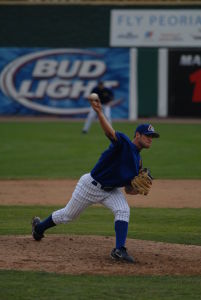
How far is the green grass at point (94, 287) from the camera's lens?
6961 mm

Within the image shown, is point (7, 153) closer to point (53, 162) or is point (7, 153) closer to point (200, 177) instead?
point (53, 162)

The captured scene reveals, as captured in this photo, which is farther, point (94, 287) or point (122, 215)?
point (122, 215)

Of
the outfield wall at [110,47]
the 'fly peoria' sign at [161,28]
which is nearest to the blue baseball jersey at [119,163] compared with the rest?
the outfield wall at [110,47]

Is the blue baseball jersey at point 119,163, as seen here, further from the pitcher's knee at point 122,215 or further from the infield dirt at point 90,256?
the infield dirt at point 90,256

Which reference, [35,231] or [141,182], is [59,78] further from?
[141,182]

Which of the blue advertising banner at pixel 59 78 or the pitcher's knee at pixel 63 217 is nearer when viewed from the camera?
the pitcher's knee at pixel 63 217

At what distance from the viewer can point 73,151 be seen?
20375mm

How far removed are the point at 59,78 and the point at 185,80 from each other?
4.69 meters

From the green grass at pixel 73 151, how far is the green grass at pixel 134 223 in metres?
4.10

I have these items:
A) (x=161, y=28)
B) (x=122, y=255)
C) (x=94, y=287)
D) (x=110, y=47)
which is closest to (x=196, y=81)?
(x=161, y=28)

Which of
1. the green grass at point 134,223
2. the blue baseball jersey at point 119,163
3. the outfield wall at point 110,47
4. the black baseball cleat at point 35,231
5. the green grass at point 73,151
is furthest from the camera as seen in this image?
the outfield wall at point 110,47

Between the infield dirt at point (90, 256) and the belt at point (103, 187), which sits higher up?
the belt at point (103, 187)

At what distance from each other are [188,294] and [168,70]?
23.3 meters

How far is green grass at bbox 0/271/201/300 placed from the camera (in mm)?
6961
